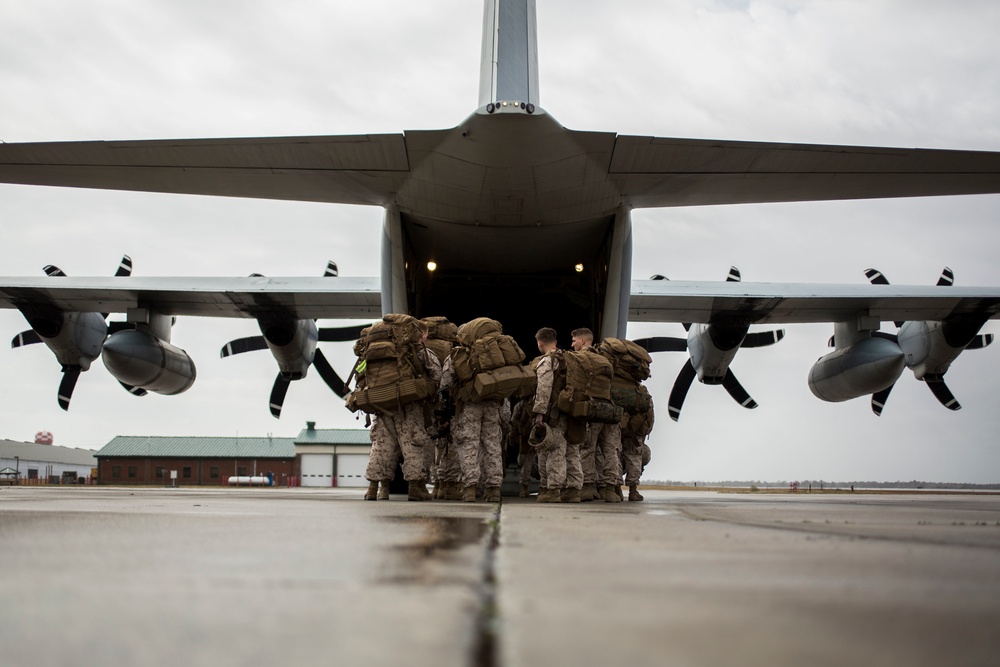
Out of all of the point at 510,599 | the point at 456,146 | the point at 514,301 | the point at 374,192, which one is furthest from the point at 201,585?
the point at 514,301

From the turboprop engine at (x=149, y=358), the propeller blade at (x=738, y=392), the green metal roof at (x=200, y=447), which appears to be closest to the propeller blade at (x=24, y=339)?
the turboprop engine at (x=149, y=358)

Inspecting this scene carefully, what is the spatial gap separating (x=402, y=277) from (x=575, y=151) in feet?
9.40

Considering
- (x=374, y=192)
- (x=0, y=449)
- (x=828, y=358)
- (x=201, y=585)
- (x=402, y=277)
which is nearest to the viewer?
(x=201, y=585)

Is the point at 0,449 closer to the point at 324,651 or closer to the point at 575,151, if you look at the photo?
the point at 575,151

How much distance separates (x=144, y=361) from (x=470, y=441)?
7562 millimetres

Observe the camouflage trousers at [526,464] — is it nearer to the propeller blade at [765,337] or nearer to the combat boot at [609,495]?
the combat boot at [609,495]

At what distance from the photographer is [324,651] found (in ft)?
3.31

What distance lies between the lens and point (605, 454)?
771 centimetres

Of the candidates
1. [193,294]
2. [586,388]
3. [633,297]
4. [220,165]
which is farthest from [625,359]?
[193,294]

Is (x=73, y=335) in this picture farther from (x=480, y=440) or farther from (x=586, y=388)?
(x=586, y=388)

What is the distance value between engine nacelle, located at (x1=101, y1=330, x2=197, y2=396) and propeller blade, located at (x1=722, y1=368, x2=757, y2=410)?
30.8 ft

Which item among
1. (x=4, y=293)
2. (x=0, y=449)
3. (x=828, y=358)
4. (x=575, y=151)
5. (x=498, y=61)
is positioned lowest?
(x=0, y=449)

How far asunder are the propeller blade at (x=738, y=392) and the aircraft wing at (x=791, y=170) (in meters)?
6.64

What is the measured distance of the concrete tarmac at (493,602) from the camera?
101 cm
